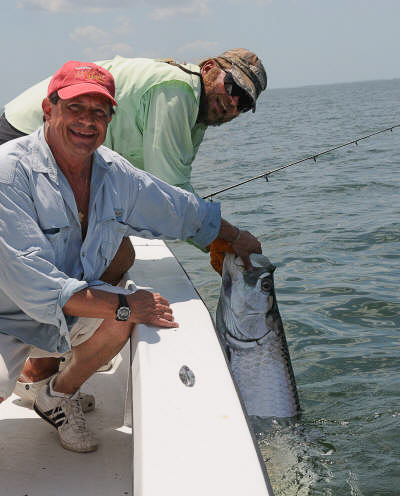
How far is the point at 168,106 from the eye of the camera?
10.3ft

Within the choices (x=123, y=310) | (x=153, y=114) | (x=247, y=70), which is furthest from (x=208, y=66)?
(x=123, y=310)

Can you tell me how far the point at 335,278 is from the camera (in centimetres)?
623

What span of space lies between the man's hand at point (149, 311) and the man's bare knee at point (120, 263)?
18.1 inches

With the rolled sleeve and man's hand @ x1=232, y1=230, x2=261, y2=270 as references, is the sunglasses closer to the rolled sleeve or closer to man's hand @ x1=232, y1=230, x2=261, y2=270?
man's hand @ x1=232, y1=230, x2=261, y2=270

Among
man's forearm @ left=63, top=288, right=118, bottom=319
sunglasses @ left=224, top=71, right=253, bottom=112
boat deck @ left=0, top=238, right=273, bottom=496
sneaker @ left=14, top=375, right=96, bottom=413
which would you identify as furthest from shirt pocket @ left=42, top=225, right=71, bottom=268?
sunglasses @ left=224, top=71, right=253, bottom=112

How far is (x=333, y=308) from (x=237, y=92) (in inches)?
109

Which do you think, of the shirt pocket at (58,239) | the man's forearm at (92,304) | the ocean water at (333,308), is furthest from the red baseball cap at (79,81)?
the ocean water at (333,308)

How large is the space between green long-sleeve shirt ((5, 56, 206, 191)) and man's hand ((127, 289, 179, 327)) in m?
0.72

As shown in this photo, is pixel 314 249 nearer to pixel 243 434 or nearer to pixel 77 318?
pixel 77 318

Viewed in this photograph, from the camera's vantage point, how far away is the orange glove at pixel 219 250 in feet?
10.3

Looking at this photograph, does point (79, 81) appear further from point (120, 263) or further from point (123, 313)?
point (120, 263)

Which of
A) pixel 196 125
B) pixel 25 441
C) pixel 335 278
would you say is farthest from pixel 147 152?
pixel 335 278

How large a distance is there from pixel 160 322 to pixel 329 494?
1230 mm

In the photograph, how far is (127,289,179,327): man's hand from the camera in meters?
2.49
